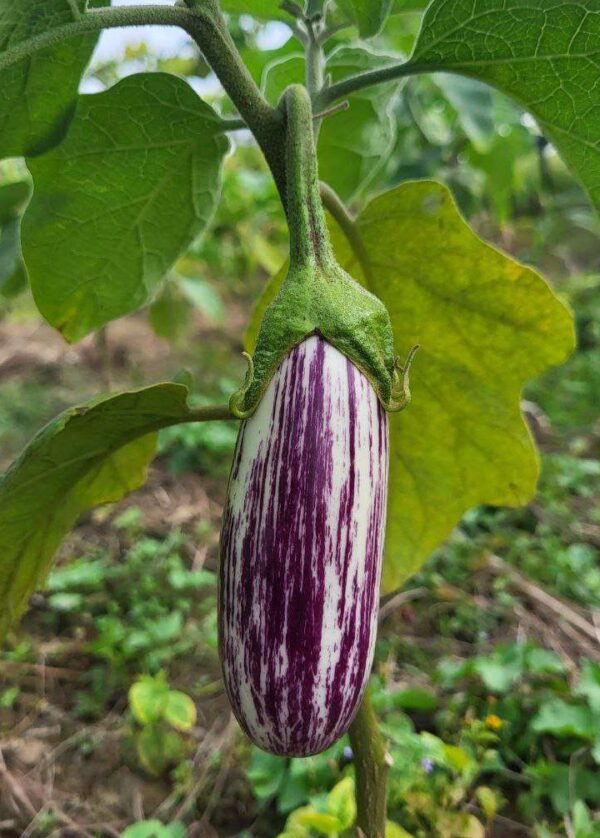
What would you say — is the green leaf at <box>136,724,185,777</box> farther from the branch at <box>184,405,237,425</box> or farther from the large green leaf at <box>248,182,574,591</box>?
the branch at <box>184,405,237,425</box>

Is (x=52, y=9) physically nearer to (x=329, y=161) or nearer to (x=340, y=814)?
(x=329, y=161)

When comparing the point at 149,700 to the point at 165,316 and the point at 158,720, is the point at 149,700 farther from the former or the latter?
the point at 165,316

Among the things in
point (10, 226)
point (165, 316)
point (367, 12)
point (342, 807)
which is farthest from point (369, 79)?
point (165, 316)

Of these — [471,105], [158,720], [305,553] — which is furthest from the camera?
[471,105]

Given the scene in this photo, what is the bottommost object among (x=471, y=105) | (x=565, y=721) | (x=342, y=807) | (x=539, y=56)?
(x=565, y=721)

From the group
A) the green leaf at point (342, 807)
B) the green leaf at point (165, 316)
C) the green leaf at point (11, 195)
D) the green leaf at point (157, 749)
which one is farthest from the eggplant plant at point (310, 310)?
the green leaf at point (165, 316)

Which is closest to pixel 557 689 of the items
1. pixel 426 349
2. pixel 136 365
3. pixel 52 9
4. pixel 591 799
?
pixel 591 799

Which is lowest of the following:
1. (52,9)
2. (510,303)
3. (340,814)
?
(340,814)
